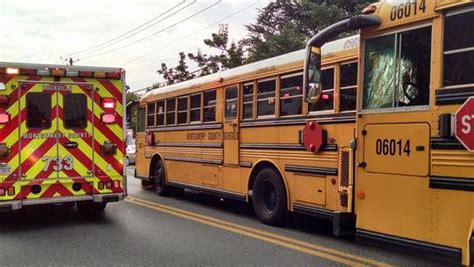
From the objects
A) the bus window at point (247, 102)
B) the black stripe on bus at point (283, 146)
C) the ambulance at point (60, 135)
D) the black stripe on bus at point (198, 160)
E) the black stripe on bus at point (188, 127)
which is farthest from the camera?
the black stripe on bus at point (188, 127)

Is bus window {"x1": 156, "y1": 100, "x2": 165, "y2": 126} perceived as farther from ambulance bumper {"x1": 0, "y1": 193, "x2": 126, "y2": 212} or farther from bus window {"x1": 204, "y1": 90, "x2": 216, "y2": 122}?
ambulance bumper {"x1": 0, "y1": 193, "x2": 126, "y2": 212}

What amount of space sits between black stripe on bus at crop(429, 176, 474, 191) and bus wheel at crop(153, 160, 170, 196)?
8273 millimetres

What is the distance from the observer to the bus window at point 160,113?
42.4ft

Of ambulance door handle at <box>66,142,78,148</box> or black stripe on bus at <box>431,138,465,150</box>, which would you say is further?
ambulance door handle at <box>66,142,78,148</box>

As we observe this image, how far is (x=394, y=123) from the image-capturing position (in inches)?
224

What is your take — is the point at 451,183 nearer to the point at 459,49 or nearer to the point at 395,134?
the point at 395,134

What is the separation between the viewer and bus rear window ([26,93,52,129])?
869 cm

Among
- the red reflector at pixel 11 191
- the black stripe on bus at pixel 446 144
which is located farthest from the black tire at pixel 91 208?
the black stripe on bus at pixel 446 144

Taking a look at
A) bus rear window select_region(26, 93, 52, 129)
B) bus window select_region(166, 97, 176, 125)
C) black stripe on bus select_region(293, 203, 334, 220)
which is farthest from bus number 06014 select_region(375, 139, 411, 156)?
bus window select_region(166, 97, 176, 125)

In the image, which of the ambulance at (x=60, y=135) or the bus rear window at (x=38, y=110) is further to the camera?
the bus rear window at (x=38, y=110)

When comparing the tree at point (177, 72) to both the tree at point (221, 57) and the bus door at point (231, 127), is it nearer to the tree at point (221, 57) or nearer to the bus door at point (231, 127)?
the tree at point (221, 57)

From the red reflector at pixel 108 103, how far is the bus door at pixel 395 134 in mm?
4763

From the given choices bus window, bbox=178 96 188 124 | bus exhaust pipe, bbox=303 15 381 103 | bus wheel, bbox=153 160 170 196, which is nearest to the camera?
bus exhaust pipe, bbox=303 15 381 103

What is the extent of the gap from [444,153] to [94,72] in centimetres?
605
